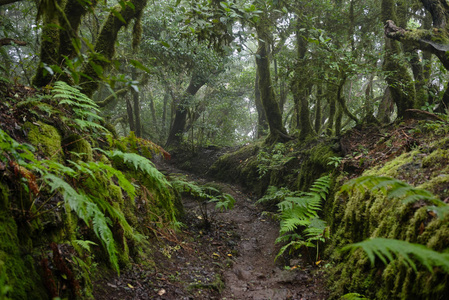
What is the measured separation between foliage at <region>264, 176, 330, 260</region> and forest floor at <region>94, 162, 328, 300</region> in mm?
331

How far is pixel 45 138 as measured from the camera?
3.00 m

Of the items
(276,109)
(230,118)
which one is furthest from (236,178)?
(230,118)

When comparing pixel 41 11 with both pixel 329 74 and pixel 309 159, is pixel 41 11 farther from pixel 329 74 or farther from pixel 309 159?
pixel 329 74

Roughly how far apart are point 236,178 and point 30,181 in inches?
307

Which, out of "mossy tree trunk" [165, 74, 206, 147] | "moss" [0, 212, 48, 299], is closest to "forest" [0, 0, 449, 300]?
"moss" [0, 212, 48, 299]

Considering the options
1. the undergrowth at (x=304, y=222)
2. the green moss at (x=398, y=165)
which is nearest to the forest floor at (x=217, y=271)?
the undergrowth at (x=304, y=222)

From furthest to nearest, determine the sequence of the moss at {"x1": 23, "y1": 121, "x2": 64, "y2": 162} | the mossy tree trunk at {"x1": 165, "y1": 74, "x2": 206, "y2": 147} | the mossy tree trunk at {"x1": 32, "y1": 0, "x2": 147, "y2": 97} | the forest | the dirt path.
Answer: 1. the mossy tree trunk at {"x1": 165, "y1": 74, "x2": 206, "y2": 147}
2. the mossy tree trunk at {"x1": 32, "y1": 0, "x2": 147, "y2": 97}
3. the dirt path
4. the moss at {"x1": 23, "y1": 121, "x2": 64, "y2": 162}
5. the forest

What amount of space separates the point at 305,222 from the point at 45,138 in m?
3.69

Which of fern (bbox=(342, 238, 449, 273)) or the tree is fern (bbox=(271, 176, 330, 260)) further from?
the tree

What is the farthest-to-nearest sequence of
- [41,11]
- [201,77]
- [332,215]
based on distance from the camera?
1. [201,77]
2. [332,215]
3. [41,11]

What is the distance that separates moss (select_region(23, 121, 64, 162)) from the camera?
2.85 metres

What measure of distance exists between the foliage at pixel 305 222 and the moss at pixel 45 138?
322cm

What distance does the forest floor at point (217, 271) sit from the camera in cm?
286

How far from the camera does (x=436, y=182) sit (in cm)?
256
